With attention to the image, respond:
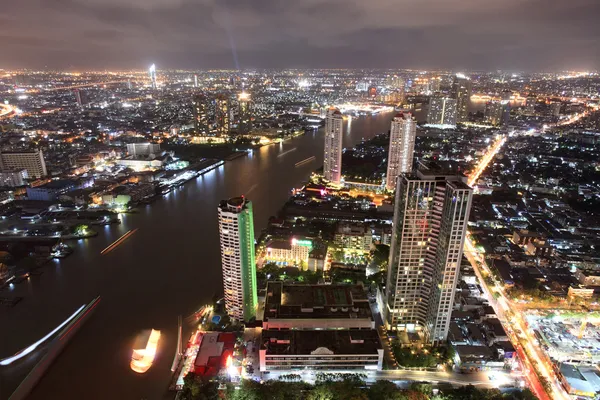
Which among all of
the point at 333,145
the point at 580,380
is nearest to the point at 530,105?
the point at 333,145

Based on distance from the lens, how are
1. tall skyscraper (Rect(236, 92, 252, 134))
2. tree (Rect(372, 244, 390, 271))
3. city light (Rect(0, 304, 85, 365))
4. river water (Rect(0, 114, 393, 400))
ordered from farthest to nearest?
tall skyscraper (Rect(236, 92, 252, 134)) < tree (Rect(372, 244, 390, 271)) < city light (Rect(0, 304, 85, 365)) < river water (Rect(0, 114, 393, 400))

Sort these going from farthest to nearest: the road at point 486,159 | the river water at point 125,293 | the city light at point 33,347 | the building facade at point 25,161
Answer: the road at point 486,159 < the building facade at point 25,161 < the city light at point 33,347 < the river water at point 125,293

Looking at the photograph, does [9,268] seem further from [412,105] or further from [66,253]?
[412,105]

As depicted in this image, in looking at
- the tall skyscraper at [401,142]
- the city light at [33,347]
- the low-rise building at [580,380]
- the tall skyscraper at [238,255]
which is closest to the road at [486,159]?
the tall skyscraper at [401,142]

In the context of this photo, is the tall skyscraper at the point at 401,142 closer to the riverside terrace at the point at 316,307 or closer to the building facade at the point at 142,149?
the riverside terrace at the point at 316,307

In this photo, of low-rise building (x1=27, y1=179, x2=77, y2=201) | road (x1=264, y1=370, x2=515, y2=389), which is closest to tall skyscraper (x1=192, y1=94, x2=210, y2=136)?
low-rise building (x1=27, y1=179, x2=77, y2=201)

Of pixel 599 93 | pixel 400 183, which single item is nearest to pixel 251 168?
pixel 400 183

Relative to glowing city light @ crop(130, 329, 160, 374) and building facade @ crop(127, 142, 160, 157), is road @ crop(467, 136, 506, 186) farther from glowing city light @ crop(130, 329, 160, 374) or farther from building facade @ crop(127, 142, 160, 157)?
building facade @ crop(127, 142, 160, 157)
